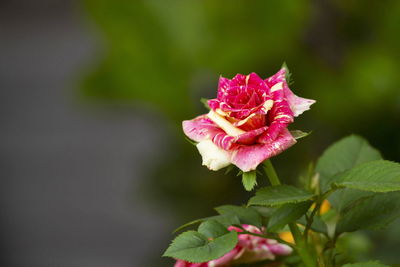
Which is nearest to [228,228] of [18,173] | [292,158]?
[292,158]

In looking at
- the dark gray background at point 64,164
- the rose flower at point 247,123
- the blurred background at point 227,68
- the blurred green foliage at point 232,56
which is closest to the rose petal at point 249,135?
the rose flower at point 247,123

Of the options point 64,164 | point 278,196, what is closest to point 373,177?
point 278,196

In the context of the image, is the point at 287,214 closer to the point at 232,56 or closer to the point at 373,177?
the point at 373,177

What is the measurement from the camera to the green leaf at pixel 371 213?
349 millimetres

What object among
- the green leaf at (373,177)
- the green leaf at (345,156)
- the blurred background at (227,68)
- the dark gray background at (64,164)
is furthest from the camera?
the dark gray background at (64,164)

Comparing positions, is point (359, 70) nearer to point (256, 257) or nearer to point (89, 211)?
point (256, 257)

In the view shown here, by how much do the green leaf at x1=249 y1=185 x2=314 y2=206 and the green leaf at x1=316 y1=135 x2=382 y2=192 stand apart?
82 mm

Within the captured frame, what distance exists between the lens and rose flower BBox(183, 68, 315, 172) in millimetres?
312

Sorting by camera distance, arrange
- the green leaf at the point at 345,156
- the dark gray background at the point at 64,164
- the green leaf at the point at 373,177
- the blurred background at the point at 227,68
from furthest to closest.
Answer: the dark gray background at the point at 64,164 < the blurred background at the point at 227,68 < the green leaf at the point at 345,156 < the green leaf at the point at 373,177

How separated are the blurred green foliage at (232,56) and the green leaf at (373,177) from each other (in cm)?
80

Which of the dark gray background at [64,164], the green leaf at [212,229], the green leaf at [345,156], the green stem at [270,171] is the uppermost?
the dark gray background at [64,164]

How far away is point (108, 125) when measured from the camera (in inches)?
108

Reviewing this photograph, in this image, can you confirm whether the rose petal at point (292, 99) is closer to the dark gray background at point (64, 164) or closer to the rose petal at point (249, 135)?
the rose petal at point (249, 135)

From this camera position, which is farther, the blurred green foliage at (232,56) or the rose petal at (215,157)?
the blurred green foliage at (232,56)
